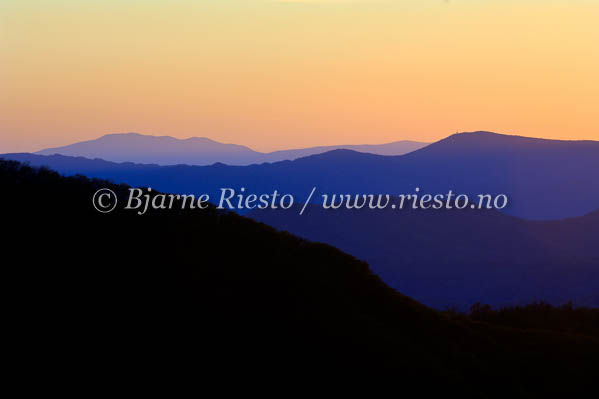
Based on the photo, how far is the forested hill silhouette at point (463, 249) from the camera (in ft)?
334

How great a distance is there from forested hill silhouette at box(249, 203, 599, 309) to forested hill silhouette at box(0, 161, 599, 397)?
7648 centimetres

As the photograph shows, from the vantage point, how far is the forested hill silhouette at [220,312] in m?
12.2

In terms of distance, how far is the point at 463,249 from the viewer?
5030 inches

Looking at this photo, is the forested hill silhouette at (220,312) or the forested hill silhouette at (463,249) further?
the forested hill silhouette at (463,249)

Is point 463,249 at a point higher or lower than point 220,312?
higher

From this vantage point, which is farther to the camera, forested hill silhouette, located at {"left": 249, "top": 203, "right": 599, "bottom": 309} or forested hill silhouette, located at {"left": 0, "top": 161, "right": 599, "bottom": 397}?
forested hill silhouette, located at {"left": 249, "top": 203, "right": 599, "bottom": 309}

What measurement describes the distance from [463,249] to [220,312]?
118937 mm

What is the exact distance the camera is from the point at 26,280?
1272cm

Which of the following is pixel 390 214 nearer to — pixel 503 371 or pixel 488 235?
pixel 488 235

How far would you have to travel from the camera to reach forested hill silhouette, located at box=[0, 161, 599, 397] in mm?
12203

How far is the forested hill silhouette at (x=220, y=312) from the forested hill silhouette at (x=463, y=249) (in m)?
76.5

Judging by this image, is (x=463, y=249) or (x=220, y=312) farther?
(x=463, y=249)

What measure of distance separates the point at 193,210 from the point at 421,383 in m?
7.15

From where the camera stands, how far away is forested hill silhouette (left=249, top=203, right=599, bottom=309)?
102 meters
